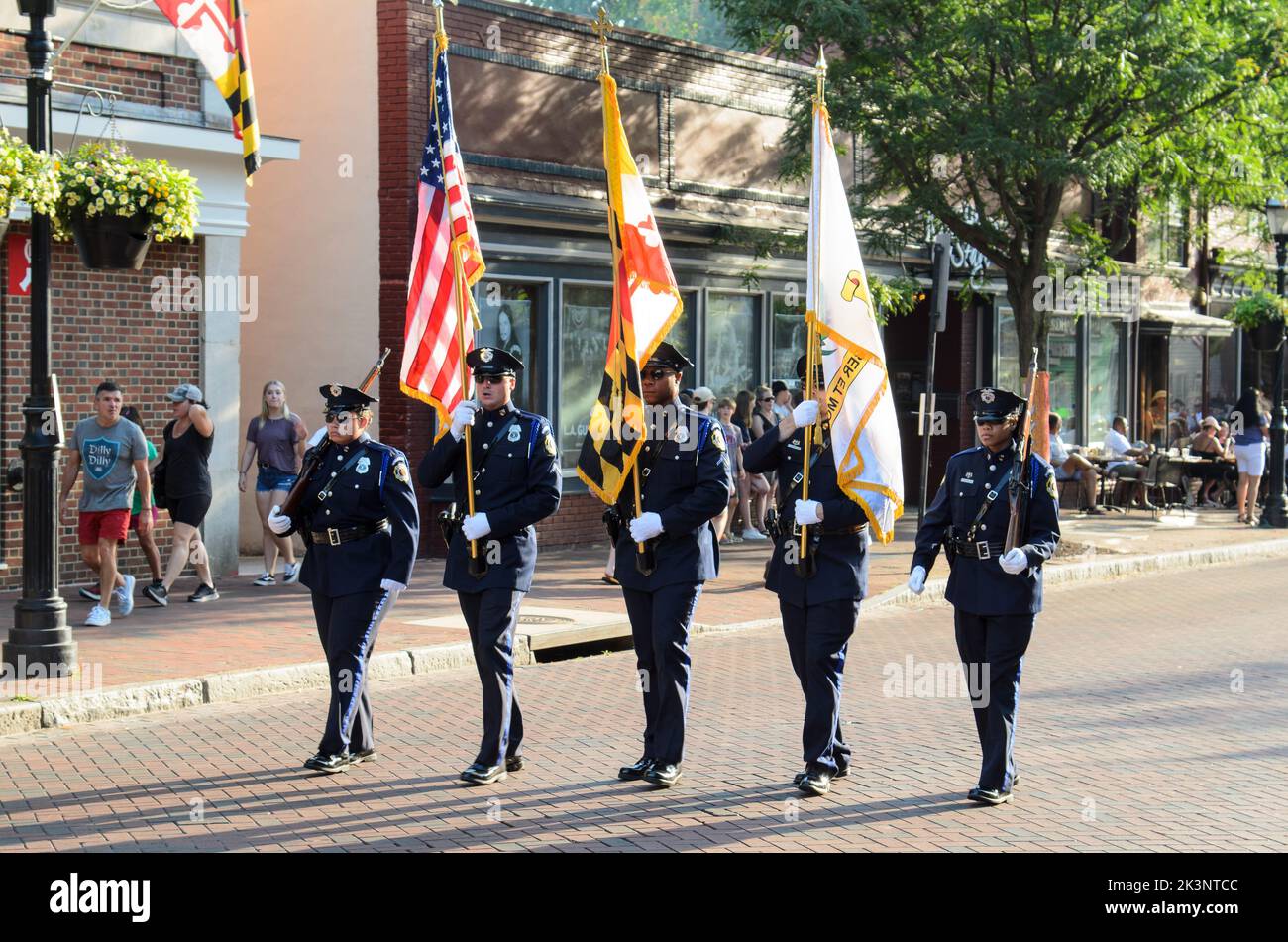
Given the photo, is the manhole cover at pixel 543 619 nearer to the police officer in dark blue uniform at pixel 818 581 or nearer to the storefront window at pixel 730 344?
the police officer in dark blue uniform at pixel 818 581

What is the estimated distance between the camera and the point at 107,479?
12406 mm

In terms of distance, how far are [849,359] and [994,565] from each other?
1401 mm

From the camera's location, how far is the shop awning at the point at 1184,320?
3028 centimetres

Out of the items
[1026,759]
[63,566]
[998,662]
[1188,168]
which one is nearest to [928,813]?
[998,662]

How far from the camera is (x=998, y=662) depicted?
24.7ft

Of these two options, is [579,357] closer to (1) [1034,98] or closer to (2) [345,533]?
(1) [1034,98]

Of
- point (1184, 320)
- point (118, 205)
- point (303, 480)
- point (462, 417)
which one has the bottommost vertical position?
point (303, 480)

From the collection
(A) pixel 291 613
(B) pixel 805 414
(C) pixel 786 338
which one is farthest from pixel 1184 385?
(B) pixel 805 414

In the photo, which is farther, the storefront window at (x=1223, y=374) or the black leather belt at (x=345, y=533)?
the storefront window at (x=1223, y=374)

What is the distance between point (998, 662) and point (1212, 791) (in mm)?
1301

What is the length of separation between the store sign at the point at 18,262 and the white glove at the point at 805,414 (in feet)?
30.3

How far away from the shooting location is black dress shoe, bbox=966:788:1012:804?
7.39 meters

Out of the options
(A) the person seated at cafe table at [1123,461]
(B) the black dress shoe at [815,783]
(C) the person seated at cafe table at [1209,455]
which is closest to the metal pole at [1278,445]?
(A) the person seated at cafe table at [1123,461]

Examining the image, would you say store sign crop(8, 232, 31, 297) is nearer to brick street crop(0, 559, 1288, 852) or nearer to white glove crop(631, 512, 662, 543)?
brick street crop(0, 559, 1288, 852)
